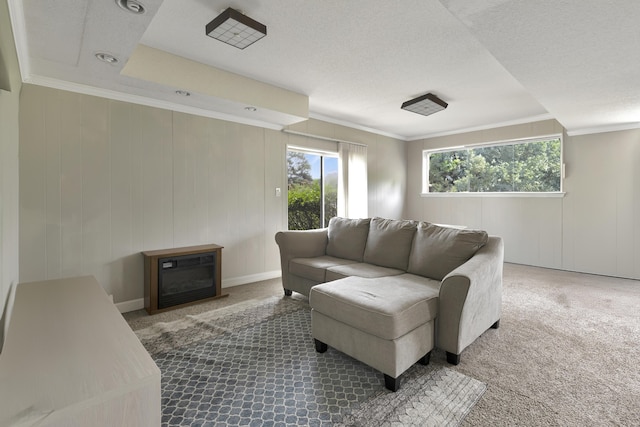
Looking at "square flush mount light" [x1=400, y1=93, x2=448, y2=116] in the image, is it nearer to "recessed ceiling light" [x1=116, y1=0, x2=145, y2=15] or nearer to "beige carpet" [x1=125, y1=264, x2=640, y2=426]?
"beige carpet" [x1=125, y1=264, x2=640, y2=426]

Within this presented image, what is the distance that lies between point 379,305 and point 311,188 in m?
3.43

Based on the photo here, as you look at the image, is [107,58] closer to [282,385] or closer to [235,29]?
[235,29]

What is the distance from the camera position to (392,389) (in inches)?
71.3

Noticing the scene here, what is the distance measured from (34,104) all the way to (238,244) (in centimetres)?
245

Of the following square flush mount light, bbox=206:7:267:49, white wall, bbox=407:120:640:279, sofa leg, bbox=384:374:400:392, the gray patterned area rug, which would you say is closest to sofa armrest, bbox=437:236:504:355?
the gray patterned area rug

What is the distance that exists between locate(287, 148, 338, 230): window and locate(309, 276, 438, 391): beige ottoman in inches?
106

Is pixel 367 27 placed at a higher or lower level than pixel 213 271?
higher

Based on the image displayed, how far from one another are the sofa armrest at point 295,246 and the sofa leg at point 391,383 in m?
1.90

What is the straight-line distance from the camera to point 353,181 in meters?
5.50

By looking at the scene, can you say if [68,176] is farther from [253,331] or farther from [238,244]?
[253,331]

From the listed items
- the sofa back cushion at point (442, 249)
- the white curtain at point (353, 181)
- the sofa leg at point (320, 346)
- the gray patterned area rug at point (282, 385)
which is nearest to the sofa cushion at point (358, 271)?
the sofa back cushion at point (442, 249)

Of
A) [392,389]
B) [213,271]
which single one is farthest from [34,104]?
[392,389]

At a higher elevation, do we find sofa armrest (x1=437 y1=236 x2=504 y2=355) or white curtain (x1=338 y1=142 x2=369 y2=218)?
white curtain (x1=338 y1=142 x2=369 y2=218)

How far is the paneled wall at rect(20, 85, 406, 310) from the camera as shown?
2.72 m
